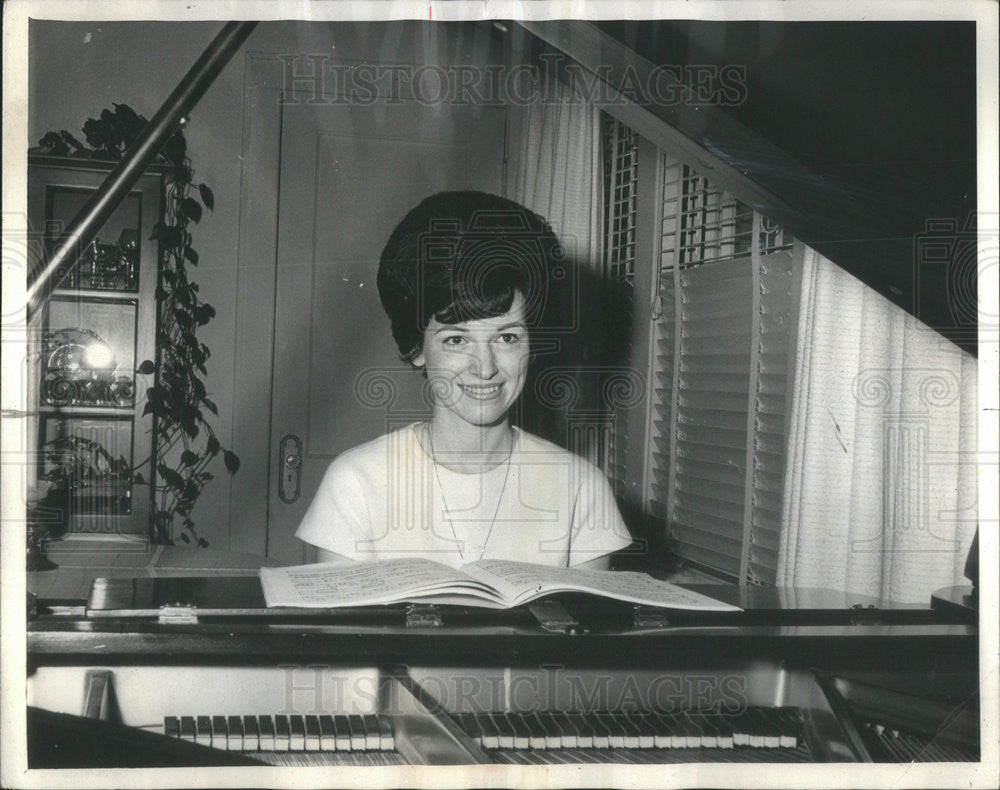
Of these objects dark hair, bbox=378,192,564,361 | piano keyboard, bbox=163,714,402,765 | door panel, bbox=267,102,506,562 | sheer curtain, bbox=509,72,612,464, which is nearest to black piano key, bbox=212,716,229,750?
piano keyboard, bbox=163,714,402,765

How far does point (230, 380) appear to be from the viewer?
4.72 ft

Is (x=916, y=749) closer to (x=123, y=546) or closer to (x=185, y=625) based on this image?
(x=185, y=625)

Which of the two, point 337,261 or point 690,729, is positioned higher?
point 337,261

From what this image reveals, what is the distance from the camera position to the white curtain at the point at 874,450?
1.04 meters

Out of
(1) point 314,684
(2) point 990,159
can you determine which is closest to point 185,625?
(1) point 314,684

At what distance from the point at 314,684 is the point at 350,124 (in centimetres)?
96

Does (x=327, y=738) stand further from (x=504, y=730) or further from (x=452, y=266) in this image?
(x=452, y=266)

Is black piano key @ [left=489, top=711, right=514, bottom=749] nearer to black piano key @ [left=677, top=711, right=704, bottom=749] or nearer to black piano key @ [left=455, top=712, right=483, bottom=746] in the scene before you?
black piano key @ [left=455, top=712, right=483, bottom=746]

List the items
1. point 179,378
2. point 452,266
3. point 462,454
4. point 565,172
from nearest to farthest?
1. point 452,266
2. point 462,454
3. point 179,378
4. point 565,172


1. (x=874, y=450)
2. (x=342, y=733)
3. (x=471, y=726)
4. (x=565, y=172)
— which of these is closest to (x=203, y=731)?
(x=342, y=733)

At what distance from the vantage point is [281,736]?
0.73 metres

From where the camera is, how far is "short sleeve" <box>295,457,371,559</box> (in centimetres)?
110

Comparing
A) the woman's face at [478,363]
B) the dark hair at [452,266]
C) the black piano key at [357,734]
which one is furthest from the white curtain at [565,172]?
the black piano key at [357,734]

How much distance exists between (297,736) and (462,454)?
1.75 feet
